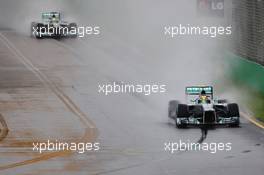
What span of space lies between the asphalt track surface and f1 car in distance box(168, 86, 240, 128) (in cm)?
34

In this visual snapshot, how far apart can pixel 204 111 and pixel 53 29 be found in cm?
2948

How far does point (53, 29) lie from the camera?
207ft

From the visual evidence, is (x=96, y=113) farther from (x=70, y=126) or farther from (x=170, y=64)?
(x=170, y=64)

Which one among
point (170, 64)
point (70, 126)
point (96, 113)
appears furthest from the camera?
point (170, 64)

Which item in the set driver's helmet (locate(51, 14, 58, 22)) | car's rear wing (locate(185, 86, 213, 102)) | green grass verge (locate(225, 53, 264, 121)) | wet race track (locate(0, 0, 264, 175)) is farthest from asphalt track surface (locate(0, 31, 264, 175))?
green grass verge (locate(225, 53, 264, 121))

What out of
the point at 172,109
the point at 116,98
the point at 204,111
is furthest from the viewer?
the point at 116,98

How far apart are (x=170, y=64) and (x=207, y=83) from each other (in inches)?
333

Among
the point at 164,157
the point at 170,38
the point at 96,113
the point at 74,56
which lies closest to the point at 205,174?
the point at 164,157

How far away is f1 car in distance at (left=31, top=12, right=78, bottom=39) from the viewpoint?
2424 inches

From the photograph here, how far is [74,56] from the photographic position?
56.8 meters

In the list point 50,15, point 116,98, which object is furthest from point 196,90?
point 50,15

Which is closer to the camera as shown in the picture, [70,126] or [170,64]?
[70,126]

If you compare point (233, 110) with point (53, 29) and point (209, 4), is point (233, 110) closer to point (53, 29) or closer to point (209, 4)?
point (209, 4)

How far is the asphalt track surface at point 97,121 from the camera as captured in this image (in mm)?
29469
